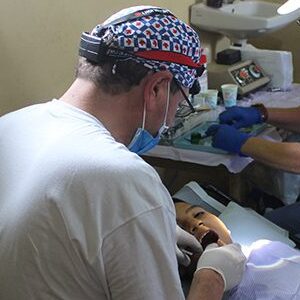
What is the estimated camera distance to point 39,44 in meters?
1.93

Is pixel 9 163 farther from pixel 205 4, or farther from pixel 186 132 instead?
pixel 205 4

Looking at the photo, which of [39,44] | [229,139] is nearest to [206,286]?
[229,139]

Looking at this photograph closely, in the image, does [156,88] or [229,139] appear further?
[229,139]

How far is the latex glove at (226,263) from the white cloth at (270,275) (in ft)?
A: 0.17

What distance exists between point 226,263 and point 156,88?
19.4 inches

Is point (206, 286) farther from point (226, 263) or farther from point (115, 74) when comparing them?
point (115, 74)

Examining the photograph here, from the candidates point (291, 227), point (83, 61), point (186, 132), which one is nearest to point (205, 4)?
point (186, 132)

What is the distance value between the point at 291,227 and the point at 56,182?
1349 mm

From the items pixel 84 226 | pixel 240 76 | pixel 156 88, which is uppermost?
pixel 156 88

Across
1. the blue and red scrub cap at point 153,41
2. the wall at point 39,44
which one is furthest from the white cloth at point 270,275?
the wall at point 39,44

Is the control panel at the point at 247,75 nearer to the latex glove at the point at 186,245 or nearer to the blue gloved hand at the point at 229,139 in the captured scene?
the blue gloved hand at the point at 229,139

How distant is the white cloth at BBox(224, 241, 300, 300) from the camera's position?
1376 millimetres

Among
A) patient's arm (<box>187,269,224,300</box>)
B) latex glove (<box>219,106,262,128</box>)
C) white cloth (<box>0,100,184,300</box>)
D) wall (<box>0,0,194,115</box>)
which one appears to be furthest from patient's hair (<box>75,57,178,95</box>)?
latex glove (<box>219,106,262,128</box>)

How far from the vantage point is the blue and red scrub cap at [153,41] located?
112cm
